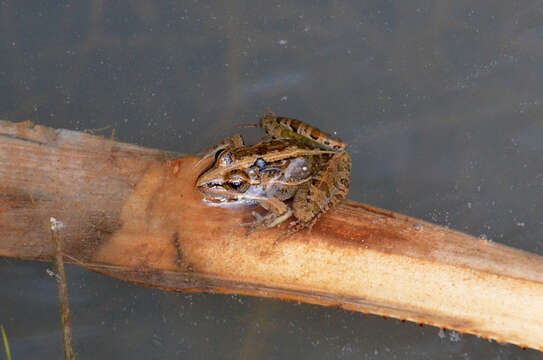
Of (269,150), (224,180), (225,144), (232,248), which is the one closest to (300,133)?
(269,150)

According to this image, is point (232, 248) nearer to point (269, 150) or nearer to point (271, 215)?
point (271, 215)

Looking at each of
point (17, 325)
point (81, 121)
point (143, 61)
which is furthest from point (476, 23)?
point (17, 325)

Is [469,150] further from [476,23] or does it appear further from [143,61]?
[143,61]

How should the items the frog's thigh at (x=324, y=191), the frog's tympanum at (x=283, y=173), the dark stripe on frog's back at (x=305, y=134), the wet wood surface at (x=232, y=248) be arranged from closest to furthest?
the wet wood surface at (x=232, y=248) → the frog's thigh at (x=324, y=191) → the frog's tympanum at (x=283, y=173) → the dark stripe on frog's back at (x=305, y=134)

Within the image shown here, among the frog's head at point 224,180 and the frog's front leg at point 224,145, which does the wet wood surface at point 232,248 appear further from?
the frog's front leg at point 224,145

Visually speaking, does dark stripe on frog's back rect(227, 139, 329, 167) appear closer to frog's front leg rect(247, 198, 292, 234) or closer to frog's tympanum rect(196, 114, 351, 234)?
frog's tympanum rect(196, 114, 351, 234)

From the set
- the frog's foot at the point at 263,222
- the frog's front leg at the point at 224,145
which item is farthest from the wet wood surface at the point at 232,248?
the frog's front leg at the point at 224,145
